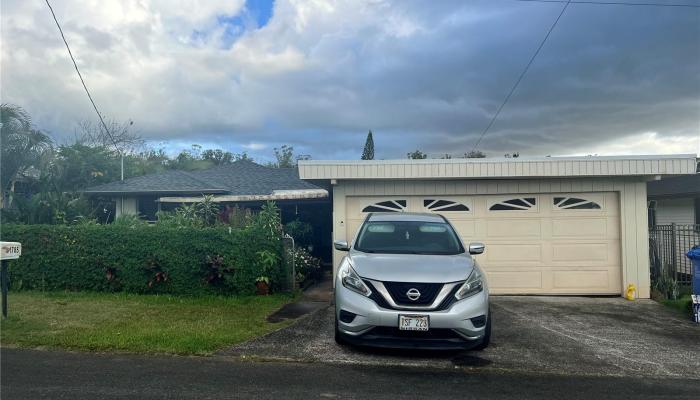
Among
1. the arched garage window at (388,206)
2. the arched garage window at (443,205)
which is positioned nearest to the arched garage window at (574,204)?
the arched garage window at (443,205)

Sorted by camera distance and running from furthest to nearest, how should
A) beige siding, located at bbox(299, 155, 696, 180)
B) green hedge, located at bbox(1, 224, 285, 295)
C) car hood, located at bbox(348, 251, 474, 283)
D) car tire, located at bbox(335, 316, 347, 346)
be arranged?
1. beige siding, located at bbox(299, 155, 696, 180)
2. green hedge, located at bbox(1, 224, 285, 295)
3. car tire, located at bbox(335, 316, 347, 346)
4. car hood, located at bbox(348, 251, 474, 283)

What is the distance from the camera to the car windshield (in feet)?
21.9

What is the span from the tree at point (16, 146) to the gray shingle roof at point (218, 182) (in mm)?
1778

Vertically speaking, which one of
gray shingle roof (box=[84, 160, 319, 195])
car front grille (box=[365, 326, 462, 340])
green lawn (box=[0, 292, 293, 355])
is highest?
gray shingle roof (box=[84, 160, 319, 195])

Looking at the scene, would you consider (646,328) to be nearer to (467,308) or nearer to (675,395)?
(675,395)

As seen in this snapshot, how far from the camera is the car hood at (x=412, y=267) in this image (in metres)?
5.61

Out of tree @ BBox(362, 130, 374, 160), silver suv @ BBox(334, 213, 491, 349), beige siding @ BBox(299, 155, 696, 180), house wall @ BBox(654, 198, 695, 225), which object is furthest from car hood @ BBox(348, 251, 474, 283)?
tree @ BBox(362, 130, 374, 160)

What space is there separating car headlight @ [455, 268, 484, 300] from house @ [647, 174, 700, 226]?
12224mm

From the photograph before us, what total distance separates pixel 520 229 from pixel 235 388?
23.7 feet

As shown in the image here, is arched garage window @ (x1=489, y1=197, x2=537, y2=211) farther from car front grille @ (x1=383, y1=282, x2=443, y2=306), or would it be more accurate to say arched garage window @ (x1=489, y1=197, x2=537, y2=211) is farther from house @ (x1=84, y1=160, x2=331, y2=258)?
house @ (x1=84, y1=160, x2=331, y2=258)

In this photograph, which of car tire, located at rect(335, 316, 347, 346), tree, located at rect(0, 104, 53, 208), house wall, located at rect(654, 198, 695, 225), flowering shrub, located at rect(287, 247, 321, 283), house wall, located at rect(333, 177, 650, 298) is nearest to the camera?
car tire, located at rect(335, 316, 347, 346)

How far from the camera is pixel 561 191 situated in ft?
33.3

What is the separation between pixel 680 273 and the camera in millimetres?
11000

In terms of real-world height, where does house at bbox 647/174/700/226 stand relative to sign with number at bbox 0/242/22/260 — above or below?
above
